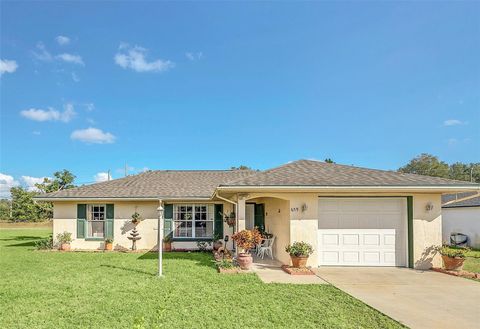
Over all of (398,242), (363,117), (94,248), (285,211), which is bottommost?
(94,248)

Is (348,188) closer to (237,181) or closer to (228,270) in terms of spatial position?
(237,181)

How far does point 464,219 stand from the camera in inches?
761

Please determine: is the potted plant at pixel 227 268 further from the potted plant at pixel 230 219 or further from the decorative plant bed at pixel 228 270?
the potted plant at pixel 230 219

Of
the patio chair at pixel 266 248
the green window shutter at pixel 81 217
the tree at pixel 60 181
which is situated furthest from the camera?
the tree at pixel 60 181

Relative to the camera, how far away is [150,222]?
50.3 feet

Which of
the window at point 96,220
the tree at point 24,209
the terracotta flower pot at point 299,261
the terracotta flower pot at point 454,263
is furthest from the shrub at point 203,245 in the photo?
the tree at point 24,209

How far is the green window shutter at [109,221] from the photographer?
15141mm

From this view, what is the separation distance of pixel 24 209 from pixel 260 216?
132 ft

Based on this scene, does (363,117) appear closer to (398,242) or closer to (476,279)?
(398,242)

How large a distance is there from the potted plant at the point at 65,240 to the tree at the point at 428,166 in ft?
198

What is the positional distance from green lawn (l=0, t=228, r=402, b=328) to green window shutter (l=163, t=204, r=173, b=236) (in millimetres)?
5103

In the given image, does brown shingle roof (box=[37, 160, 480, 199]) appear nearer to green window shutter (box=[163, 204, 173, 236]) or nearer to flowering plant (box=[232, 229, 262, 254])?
green window shutter (box=[163, 204, 173, 236])

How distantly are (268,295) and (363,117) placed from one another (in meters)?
17.9

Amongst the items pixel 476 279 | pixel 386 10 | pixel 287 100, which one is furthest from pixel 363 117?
pixel 476 279
